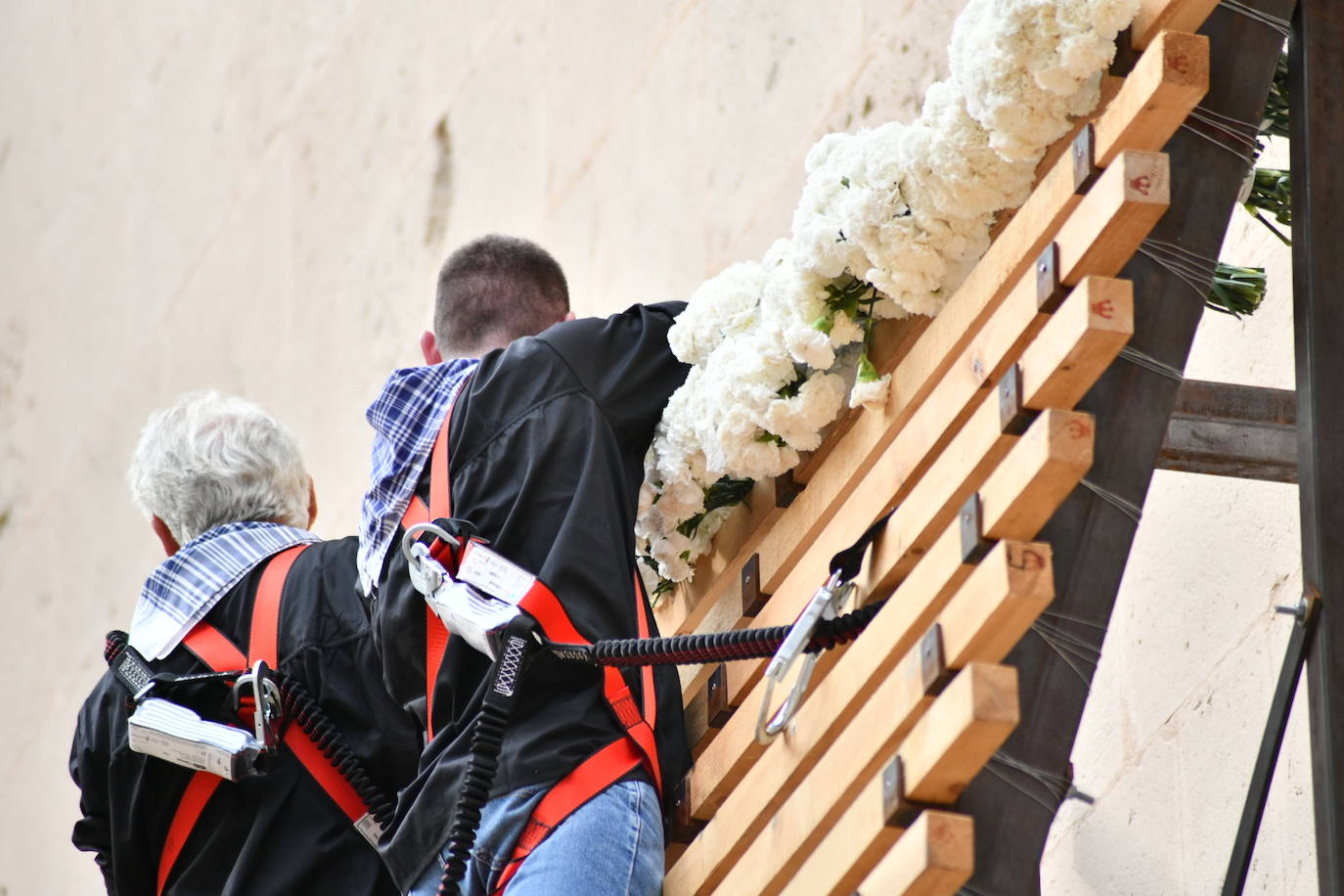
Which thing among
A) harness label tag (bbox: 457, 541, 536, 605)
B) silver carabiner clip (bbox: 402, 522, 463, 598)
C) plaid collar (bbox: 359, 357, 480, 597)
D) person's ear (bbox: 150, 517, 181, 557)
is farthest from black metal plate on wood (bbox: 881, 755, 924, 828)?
person's ear (bbox: 150, 517, 181, 557)

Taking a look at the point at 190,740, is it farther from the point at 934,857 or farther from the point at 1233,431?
the point at 1233,431

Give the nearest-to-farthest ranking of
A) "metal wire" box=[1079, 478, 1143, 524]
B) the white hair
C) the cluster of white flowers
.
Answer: "metal wire" box=[1079, 478, 1143, 524] < the cluster of white flowers < the white hair

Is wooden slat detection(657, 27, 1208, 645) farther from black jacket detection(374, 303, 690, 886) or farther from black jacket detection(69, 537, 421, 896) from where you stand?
black jacket detection(69, 537, 421, 896)

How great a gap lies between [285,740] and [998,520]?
1.46m

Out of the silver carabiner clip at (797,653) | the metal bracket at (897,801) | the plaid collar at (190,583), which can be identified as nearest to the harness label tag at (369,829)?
the plaid collar at (190,583)

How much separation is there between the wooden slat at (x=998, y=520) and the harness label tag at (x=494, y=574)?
1.15ft

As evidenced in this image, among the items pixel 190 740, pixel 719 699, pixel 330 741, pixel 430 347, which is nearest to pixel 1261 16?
pixel 719 699

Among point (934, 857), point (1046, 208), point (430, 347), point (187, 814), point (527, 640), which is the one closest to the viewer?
point (934, 857)

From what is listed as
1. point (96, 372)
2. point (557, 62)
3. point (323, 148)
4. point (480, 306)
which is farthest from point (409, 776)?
point (96, 372)

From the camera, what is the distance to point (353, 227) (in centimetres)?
625

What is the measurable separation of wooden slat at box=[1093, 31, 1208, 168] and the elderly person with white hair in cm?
151

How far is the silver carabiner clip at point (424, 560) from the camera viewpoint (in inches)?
95.2

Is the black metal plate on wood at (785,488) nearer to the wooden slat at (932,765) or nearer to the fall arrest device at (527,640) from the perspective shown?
the fall arrest device at (527,640)

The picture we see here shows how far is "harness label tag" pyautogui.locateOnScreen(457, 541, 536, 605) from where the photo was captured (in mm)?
2381
